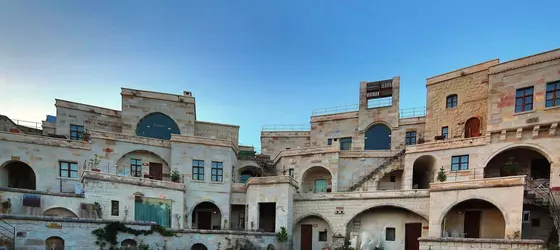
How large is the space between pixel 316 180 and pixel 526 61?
18.8 metres

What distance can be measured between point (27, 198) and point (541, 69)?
111 ft

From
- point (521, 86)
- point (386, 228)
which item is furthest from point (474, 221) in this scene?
point (521, 86)

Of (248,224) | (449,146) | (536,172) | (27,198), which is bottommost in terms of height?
(248,224)

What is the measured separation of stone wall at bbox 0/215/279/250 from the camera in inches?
591

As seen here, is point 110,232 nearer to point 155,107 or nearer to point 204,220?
point 204,220

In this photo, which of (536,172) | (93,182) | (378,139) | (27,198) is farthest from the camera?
(378,139)

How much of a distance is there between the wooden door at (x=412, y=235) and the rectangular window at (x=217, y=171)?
15.5 meters

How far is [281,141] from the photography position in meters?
36.6

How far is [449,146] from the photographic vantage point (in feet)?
78.9

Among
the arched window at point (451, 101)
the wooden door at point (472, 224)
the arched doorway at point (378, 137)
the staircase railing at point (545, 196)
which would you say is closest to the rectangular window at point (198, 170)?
the arched doorway at point (378, 137)

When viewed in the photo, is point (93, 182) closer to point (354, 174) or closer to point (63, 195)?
point (63, 195)

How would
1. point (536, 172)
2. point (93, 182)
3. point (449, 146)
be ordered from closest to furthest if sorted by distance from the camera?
point (93, 182)
point (536, 172)
point (449, 146)

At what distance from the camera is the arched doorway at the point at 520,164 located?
852 inches

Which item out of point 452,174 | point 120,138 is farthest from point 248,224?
point 452,174
